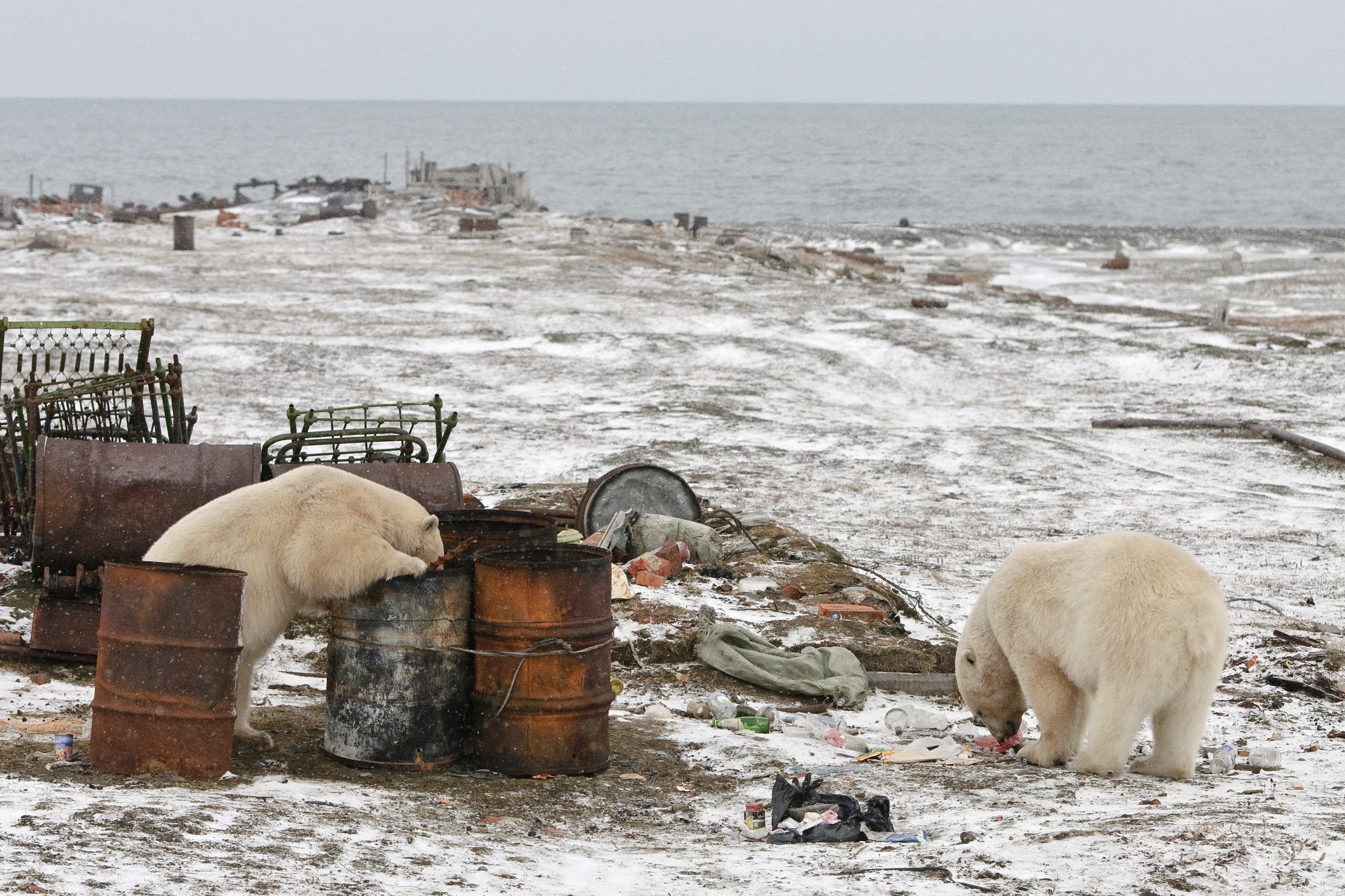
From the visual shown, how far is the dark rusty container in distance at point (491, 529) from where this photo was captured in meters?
7.75

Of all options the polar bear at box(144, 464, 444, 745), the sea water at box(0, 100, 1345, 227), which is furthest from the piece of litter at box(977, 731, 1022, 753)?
the sea water at box(0, 100, 1345, 227)

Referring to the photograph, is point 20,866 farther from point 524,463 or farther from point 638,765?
point 524,463

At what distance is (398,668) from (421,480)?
2768 mm

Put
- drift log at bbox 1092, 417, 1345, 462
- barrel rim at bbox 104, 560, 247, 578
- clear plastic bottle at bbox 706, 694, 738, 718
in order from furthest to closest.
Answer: drift log at bbox 1092, 417, 1345, 462 < clear plastic bottle at bbox 706, 694, 738, 718 < barrel rim at bbox 104, 560, 247, 578

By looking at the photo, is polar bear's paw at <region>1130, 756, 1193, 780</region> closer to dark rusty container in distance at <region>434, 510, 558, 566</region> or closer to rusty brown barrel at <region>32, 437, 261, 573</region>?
dark rusty container in distance at <region>434, 510, 558, 566</region>

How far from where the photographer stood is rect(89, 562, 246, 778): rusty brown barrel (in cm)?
617

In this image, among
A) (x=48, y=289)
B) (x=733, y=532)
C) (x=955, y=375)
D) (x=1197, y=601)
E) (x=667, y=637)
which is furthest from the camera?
(x=48, y=289)

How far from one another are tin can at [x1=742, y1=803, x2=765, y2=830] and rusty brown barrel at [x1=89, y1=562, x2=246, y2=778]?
2.29 meters

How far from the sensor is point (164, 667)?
6195mm

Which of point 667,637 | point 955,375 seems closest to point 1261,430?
point 955,375

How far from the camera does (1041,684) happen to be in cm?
741

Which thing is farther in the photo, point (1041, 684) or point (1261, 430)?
point (1261, 430)

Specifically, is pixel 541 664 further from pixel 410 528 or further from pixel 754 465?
pixel 754 465

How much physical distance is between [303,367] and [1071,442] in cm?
1097
